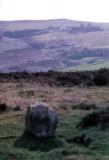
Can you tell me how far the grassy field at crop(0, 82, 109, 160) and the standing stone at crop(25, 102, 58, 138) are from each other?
0.37 m

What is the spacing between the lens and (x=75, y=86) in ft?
145

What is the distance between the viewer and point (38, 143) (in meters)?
18.8

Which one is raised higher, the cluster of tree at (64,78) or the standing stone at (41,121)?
the standing stone at (41,121)

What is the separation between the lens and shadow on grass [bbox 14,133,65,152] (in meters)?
18.5

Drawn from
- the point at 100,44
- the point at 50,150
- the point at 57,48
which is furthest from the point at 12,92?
the point at 100,44

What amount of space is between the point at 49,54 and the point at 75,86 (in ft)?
413

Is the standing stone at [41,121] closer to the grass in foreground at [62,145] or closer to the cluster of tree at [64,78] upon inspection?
the grass in foreground at [62,145]

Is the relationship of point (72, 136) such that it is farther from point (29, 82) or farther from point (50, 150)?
point (29, 82)

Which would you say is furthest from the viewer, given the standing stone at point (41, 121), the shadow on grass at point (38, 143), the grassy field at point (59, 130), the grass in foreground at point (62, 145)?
the standing stone at point (41, 121)

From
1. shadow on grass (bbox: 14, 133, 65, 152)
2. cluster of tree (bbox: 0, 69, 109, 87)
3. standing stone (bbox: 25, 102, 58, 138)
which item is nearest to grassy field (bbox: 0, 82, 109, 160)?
shadow on grass (bbox: 14, 133, 65, 152)

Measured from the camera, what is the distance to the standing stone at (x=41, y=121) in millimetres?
19359

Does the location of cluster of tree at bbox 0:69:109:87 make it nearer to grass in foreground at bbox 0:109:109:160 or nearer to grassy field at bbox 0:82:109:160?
grassy field at bbox 0:82:109:160

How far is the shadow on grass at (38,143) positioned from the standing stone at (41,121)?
230mm

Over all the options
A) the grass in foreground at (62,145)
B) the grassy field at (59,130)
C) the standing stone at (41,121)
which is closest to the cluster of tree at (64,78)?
the grassy field at (59,130)
